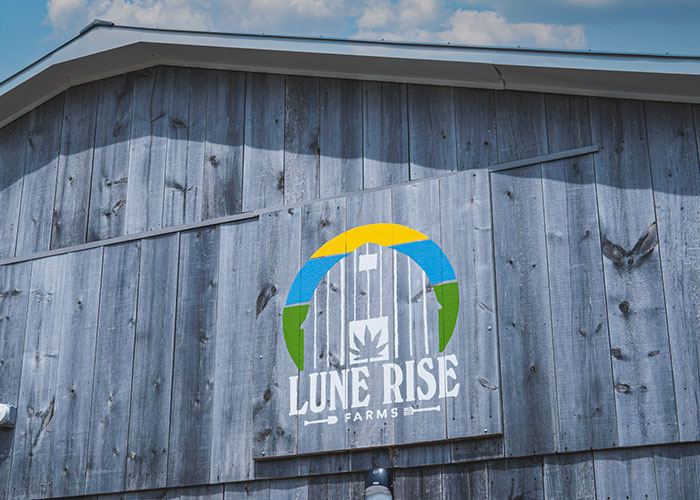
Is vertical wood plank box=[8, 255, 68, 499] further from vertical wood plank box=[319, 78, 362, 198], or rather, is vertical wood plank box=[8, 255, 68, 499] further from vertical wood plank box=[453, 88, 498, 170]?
vertical wood plank box=[453, 88, 498, 170]

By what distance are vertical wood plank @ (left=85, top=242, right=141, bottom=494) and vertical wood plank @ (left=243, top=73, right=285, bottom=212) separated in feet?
3.44

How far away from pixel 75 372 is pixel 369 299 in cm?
248

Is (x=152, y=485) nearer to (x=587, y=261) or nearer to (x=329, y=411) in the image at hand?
(x=329, y=411)

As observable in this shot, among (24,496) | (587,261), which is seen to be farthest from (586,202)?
(24,496)

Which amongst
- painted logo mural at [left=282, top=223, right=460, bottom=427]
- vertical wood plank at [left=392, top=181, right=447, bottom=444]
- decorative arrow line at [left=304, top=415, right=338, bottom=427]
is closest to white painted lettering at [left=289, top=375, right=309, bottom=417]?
painted logo mural at [left=282, top=223, right=460, bottom=427]

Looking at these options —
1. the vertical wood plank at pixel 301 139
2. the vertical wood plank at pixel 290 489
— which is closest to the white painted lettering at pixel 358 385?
the vertical wood plank at pixel 290 489

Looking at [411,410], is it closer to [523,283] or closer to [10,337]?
[523,283]

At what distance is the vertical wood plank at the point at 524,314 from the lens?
578 cm

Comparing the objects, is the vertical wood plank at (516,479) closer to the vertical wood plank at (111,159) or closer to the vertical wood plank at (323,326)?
the vertical wood plank at (323,326)

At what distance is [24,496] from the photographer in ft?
24.1

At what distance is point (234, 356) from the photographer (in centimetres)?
689

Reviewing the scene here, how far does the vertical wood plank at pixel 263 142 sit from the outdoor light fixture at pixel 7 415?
7.79 feet

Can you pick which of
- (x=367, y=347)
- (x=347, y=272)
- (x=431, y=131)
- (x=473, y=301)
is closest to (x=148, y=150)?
(x=347, y=272)

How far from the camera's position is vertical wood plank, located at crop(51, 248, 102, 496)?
723cm
